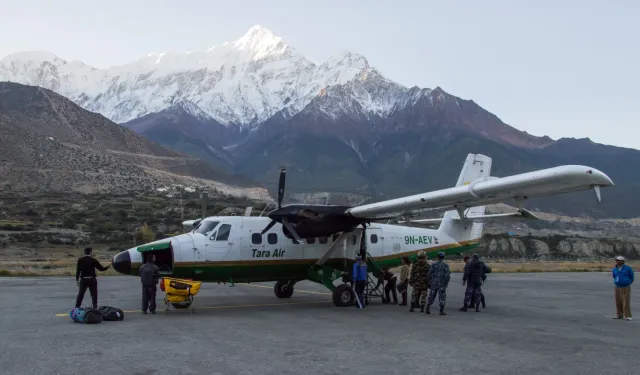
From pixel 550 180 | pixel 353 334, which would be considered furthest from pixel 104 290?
pixel 550 180

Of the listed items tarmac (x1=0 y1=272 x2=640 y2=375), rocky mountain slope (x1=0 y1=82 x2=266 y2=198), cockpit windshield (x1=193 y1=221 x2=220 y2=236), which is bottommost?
tarmac (x1=0 y1=272 x2=640 y2=375)

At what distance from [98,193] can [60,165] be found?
1070 centimetres

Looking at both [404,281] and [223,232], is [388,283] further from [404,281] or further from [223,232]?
[223,232]

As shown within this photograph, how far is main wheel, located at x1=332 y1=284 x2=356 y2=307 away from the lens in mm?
19422

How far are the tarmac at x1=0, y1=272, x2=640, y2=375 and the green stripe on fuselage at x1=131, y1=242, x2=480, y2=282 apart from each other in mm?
935

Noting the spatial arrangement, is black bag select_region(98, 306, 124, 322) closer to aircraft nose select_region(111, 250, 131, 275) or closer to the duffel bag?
the duffel bag

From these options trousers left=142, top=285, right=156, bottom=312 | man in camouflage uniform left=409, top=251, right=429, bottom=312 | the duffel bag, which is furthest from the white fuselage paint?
man in camouflage uniform left=409, top=251, right=429, bottom=312

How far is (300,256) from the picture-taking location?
66.9 ft

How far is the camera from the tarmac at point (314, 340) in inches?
388

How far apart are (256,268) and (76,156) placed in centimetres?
9241

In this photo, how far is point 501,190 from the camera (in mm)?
15695

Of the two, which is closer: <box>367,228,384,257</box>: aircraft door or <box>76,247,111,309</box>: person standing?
<box>76,247,111,309</box>: person standing

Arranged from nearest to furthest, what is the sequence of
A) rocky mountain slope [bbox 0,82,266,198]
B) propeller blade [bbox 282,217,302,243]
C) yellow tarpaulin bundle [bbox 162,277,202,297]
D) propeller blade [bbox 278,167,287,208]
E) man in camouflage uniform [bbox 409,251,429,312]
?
yellow tarpaulin bundle [bbox 162,277,202,297] < man in camouflage uniform [bbox 409,251,429,312] < propeller blade [bbox 282,217,302,243] < propeller blade [bbox 278,167,287,208] < rocky mountain slope [bbox 0,82,266,198]

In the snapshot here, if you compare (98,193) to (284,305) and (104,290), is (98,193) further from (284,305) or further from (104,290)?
(284,305)
